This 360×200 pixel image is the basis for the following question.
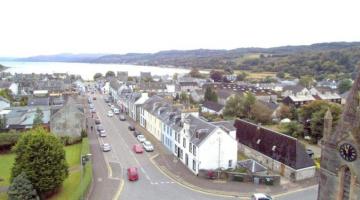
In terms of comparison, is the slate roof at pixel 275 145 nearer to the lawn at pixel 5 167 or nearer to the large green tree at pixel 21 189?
the large green tree at pixel 21 189

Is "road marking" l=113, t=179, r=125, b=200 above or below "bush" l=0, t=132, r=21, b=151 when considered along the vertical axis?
below

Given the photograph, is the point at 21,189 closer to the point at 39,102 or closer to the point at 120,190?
the point at 120,190

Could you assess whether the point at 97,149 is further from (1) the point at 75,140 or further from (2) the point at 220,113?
(2) the point at 220,113

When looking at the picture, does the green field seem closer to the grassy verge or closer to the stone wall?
the grassy verge

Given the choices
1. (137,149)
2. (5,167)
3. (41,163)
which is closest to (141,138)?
(137,149)

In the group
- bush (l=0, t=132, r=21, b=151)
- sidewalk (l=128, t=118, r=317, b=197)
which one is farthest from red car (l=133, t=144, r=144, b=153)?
bush (l=0, t=132, r=21, b=151)

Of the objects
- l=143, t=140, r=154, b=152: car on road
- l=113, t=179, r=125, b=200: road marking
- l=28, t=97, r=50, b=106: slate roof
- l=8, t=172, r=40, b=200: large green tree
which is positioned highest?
l=28, t=97, r=50, b=106: slate roof
